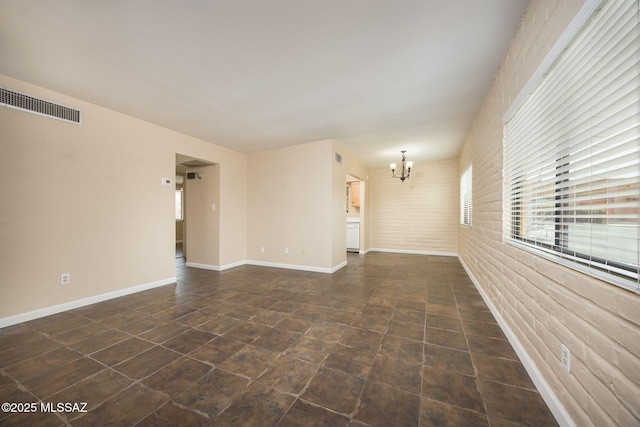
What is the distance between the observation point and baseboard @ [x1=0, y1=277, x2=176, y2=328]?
248 centimetres

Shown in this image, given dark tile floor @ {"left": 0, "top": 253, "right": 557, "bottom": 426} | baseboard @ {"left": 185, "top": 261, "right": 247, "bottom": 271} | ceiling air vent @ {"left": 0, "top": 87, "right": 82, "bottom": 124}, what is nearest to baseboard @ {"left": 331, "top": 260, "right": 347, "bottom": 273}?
dark tile floor @ {"left": 0, "top": 253, "right": 557, "bottom": 426}

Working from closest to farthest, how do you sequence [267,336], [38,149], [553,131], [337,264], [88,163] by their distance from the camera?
[553,131] → [267,336] → [38,149] → [88,163] → [337,264]

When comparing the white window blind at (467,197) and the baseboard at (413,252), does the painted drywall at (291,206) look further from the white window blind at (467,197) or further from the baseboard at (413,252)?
the baseboard at (413,252)

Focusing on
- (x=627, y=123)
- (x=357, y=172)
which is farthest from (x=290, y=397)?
(x=357, y=172)

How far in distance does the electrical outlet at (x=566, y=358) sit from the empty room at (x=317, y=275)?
0.02m

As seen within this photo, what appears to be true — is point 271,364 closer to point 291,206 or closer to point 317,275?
point 317,275

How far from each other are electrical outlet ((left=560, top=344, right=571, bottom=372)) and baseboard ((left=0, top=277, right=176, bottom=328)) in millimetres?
4653

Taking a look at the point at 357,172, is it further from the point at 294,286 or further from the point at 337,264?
the point at 294,286

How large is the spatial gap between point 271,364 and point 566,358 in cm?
181

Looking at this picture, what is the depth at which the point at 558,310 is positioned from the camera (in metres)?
1.31

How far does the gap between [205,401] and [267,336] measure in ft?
2.66

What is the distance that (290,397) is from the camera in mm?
1494

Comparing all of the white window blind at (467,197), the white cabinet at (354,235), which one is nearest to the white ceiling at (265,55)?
the white window blind at (467,197)

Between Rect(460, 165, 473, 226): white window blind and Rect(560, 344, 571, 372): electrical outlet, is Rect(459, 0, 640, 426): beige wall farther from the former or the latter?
Rect(460, 165, 473, 226): white window blind
